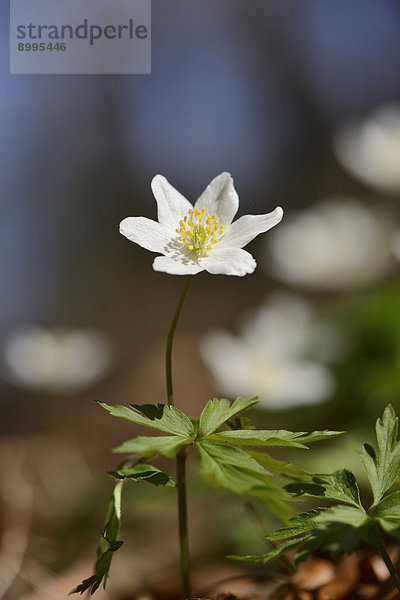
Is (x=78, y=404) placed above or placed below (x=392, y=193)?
below

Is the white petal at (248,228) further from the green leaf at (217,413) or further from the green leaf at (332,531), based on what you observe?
the green leaf at (332,531)

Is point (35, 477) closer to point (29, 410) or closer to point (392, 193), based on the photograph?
point (29, 410)

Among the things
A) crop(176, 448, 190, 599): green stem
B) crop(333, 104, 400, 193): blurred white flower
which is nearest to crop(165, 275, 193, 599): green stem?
crop(176, 448, 190, 599): green stem

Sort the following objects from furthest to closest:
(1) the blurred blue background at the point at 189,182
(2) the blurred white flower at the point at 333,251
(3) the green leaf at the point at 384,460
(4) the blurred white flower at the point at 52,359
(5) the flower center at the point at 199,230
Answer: (2) the blurred white flower at the point at 333,251 < (1) the blurred blue background at the point at 189,182 < (4) the blurred white flower at the point at 52,359 < (5) the flower center at the point at 199,230 < (3) the green leaf at the point at 384,460

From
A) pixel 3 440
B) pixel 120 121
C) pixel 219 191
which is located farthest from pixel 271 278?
pixel 219 191

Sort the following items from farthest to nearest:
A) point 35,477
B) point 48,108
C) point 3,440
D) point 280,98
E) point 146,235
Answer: point 280,98 < point 48,108 < point 3,440 < point 35,477 < point 146,235

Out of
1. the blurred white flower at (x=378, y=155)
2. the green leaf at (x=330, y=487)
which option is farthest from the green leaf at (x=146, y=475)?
the blurred white flower at (x=378, y=155)

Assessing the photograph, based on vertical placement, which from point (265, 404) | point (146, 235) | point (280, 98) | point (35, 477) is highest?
point (280, 98)

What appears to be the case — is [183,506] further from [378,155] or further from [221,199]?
[378,155]
